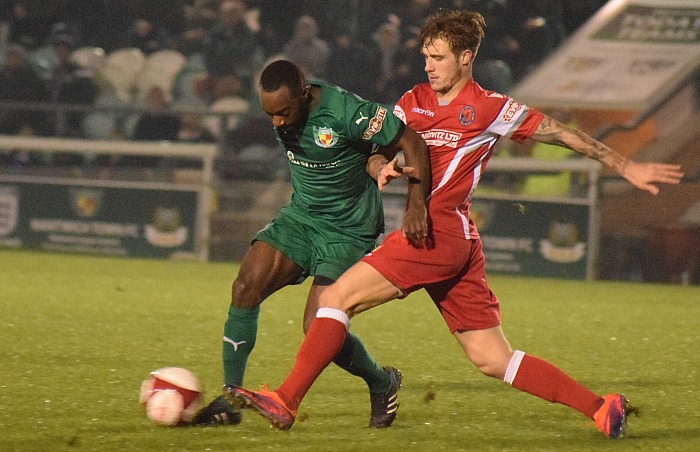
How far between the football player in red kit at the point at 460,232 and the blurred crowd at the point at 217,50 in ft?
32.5

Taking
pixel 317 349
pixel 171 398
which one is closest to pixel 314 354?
pixel 317 349

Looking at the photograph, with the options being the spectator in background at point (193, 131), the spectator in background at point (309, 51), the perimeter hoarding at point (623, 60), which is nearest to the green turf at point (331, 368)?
the perimeter hoarding at point (623, 60)

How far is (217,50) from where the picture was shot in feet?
51.3

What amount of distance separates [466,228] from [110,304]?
5253mm

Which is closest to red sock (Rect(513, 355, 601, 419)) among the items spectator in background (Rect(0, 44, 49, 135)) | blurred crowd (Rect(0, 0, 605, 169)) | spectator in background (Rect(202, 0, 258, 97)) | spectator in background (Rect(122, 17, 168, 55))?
blurred crowd (Rect(0, 0, 605, 169))

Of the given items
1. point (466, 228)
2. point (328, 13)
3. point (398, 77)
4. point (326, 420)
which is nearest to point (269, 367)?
point (326, 420)

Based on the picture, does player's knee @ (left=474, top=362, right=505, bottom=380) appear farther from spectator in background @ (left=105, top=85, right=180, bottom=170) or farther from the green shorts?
spectator in background @ (left=105, top=85, right=180, bottom=170)

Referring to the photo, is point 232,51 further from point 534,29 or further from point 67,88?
point 534,29

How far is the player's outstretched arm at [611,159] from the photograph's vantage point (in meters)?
4.39

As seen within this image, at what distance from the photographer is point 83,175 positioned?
13562 mm

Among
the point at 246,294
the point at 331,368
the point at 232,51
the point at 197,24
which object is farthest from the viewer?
the point at 197,24

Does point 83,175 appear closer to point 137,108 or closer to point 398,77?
point 137,108

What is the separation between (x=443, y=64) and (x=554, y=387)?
1.29 m

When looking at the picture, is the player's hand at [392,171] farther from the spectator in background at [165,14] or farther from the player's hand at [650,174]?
the spectator in background at [165,14]
